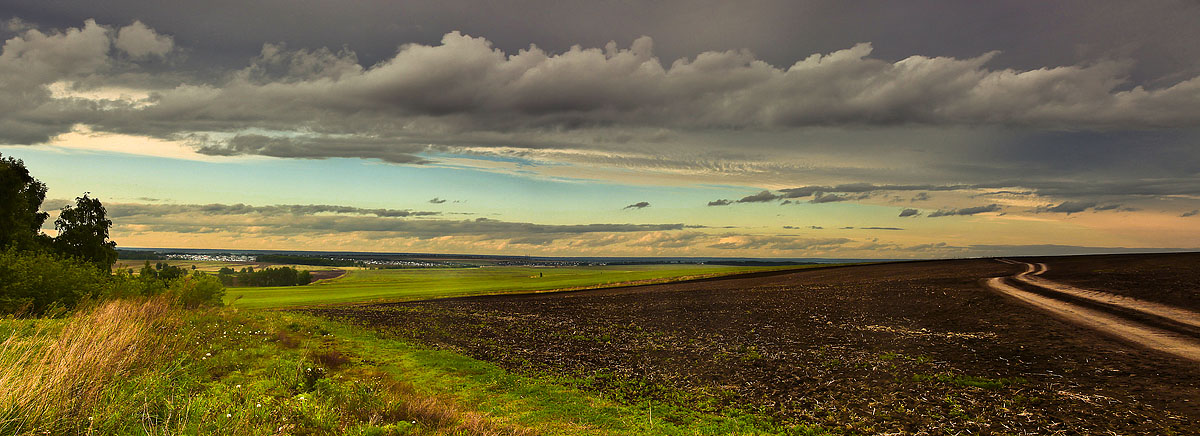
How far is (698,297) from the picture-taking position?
5266cm

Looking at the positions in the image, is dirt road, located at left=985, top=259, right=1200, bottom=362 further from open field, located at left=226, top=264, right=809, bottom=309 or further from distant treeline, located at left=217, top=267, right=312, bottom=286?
distant treeline, located at left=217, top=267, right=312, bottom=286

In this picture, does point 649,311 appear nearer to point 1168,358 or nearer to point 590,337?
point 590,337

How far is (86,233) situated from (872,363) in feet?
275

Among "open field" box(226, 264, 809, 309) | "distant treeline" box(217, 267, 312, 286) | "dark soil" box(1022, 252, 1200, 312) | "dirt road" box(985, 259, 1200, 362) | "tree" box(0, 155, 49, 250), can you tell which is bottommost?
"distant treeline" box(217, 267, 312, 286)

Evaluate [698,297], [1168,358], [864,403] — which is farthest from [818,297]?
[864,403]

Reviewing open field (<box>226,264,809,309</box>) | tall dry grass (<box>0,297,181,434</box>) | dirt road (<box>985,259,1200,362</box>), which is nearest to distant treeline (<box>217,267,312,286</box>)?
open field (<box>226,264,809,309</box>)

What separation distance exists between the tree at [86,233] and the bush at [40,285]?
37.0m

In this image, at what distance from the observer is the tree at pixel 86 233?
59.6 meters

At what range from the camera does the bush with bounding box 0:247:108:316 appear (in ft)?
85.9

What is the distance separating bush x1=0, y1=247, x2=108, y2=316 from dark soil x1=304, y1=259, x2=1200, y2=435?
1710 centimetres

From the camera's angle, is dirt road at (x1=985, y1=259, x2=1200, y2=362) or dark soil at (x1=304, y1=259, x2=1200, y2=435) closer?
dark soil at (x1=304, y1=259, x2=1200, y2=435)

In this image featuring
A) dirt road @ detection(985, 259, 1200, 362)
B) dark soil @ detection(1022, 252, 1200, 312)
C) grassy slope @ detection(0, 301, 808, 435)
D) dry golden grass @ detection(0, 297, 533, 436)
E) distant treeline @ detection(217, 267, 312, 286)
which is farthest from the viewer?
distant treeline @ detection(217, 267, 312, 286)

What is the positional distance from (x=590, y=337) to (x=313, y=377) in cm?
1712

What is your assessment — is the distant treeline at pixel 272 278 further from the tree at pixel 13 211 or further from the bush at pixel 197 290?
the bush at pixel 197 290
